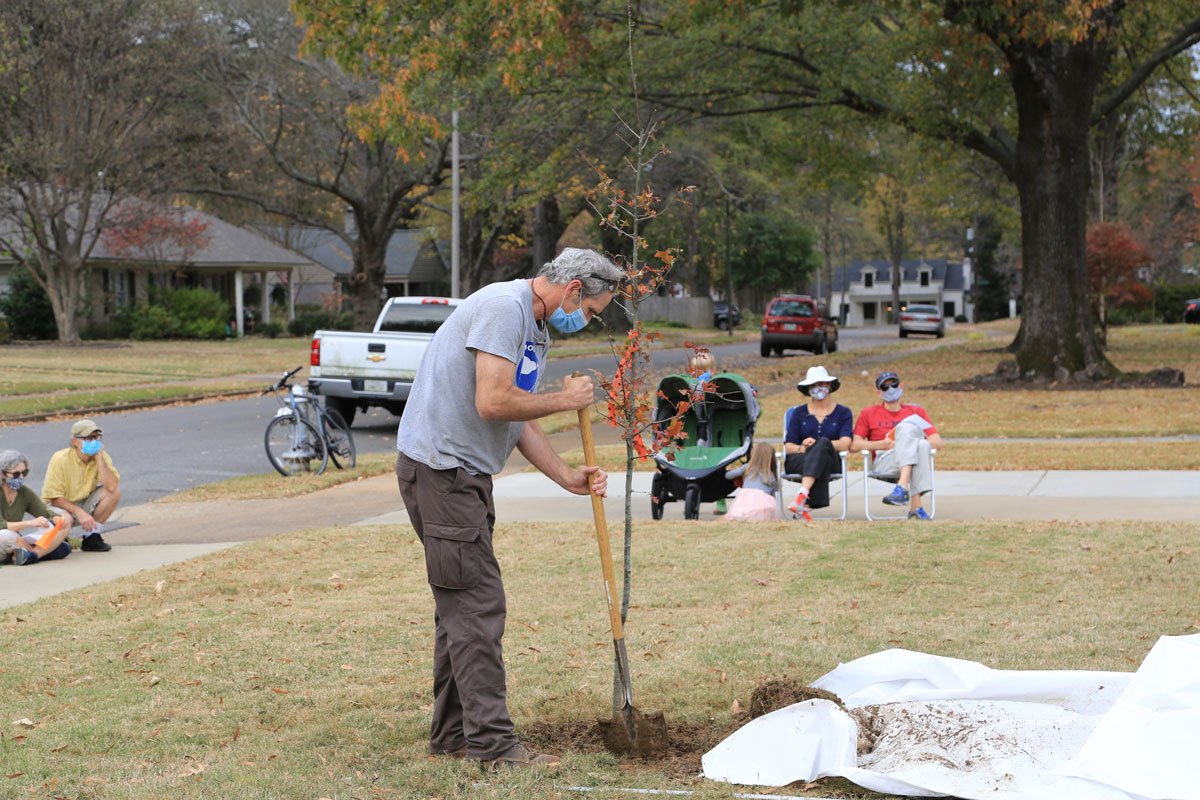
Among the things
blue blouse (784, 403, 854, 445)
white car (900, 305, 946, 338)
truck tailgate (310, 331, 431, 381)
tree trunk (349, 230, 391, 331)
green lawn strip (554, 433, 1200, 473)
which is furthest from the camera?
white car (900, 305, 946, 338)

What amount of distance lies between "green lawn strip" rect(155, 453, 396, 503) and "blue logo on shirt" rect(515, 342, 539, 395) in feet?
28.6

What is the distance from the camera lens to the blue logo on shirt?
4950 mm

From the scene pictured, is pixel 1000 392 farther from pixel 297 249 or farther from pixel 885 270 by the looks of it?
pixel 885 270

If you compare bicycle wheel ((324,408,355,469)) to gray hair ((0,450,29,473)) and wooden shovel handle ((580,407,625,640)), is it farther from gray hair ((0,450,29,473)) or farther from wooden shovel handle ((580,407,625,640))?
wooden shovel handle ((580,407,625,640))

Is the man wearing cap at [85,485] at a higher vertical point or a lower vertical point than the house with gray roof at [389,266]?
lower

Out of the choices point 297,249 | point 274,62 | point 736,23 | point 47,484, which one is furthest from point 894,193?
point 47,484

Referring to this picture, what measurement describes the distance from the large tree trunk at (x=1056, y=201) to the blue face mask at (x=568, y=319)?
68.4 feet

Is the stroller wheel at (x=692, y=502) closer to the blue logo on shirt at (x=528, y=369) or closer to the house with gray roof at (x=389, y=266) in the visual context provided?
the blue logo on shirt at (x=528, y=369)

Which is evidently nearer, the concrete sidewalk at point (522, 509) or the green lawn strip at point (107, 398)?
the concrete sidewalk at point (522, 509)

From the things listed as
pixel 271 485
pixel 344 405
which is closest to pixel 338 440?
pixel 271 485

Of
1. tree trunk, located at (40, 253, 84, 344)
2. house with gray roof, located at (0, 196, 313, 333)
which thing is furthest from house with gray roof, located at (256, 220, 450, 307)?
tree trunk, located at (40, 253, 84, 344)

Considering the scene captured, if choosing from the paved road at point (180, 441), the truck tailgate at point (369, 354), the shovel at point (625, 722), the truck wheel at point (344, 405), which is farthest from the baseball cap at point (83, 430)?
the truck wheel at point (344, 405)

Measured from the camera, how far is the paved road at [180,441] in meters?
15.0

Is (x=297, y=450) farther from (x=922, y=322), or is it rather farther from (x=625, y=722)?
(x=922, y=322)
